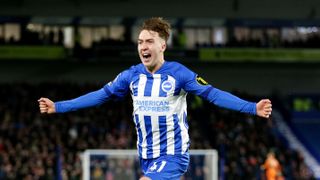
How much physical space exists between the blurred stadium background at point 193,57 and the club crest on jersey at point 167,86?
1923 cm

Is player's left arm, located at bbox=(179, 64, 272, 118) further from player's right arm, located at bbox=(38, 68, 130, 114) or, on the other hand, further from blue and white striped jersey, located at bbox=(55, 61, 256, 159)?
player's right arm, located at bbox=(38, 68, 130, 114)

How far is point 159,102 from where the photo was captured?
606 cm

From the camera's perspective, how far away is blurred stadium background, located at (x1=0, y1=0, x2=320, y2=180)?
27062 mm

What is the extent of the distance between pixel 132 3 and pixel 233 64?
17.9 ft

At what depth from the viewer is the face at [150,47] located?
19.3 feet

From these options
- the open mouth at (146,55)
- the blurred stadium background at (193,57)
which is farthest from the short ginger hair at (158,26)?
the blurred stadium background at (193,57)

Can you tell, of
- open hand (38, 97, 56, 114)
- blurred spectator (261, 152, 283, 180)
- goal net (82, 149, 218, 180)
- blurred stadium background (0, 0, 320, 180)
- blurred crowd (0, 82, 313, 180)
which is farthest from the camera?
blurred stadium background (0, 0, 320, 180)

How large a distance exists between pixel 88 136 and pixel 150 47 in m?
18.3

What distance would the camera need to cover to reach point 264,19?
31.3 meters

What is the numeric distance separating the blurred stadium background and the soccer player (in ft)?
62.6

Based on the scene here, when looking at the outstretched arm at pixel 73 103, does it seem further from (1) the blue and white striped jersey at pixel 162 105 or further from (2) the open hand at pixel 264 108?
(2) the open hand at pixel 264 108

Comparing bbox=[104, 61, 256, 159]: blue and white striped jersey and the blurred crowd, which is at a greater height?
bbox=[104, 61, 256, 159]: blue and white striped jersey

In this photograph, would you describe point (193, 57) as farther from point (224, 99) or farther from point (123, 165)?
point (224, 99)

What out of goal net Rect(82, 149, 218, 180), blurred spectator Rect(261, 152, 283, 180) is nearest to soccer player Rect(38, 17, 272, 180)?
goal net Rect(82, 149, 218, 180)
